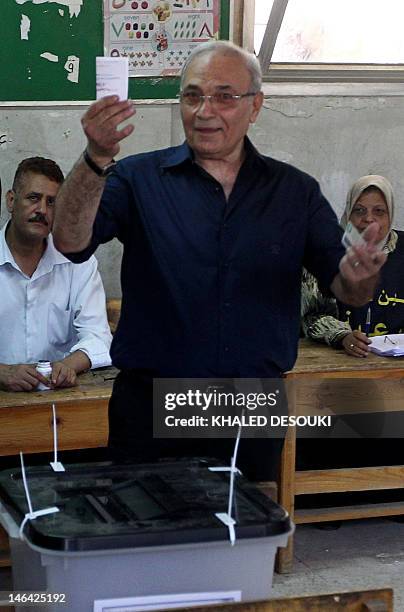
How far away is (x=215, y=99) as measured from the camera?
2.51 m

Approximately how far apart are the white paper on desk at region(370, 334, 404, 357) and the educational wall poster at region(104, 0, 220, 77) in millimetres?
1496

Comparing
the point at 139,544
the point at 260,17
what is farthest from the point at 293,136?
the point at 139,544

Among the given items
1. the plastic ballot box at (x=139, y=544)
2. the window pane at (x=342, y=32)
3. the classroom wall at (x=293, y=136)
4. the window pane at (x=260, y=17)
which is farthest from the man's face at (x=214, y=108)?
the window pane at (x=342, y=32)

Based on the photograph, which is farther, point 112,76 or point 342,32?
point 342,32

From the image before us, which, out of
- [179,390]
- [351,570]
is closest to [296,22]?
[351,570]

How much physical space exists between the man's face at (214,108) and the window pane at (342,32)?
2.42m

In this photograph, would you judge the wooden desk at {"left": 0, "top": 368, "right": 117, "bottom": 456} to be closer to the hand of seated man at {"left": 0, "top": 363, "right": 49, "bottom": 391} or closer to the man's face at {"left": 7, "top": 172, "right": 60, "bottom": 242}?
the hand of seated man at {"left": 0, "top": 363, "right": 49, "bottom": 391}

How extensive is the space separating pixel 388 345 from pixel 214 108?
1844 mm

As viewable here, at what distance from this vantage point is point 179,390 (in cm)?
256

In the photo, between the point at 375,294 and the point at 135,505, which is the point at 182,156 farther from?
the point at 375,294

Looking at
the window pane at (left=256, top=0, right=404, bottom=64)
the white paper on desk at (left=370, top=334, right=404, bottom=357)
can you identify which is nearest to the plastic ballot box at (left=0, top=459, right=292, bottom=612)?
the white paper on desk at (left=370, top=334, right=404, bottom=357)

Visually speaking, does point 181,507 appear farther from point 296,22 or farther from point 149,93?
point 296,22

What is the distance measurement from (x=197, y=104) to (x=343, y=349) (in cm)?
181

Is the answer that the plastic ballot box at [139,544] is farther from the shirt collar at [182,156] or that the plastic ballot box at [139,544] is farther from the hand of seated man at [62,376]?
the hand of seated man at [62,376]
